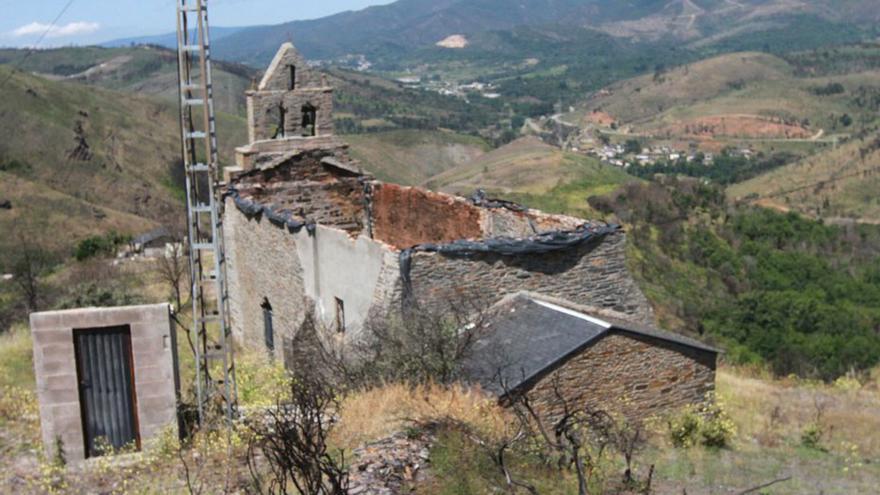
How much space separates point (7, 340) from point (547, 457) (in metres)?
13.2

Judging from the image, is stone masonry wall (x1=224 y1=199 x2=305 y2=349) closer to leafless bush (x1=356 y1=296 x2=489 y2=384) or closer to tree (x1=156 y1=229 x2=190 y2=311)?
tree (x1=156 y1=229 x2=190 y2=311)

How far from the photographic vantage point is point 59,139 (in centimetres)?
7606

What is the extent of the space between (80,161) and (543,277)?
6905cm

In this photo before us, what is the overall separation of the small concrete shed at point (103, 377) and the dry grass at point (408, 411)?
197 cm

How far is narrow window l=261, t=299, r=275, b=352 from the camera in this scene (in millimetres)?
17922

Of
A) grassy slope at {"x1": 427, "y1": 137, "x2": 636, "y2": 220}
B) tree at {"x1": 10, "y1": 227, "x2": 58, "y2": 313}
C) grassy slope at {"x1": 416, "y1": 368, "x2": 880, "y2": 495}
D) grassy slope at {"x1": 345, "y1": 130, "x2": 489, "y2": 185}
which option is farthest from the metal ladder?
grassy slope at {"x1": 345, "y1": 130, "x2": 489, "y2": 185}

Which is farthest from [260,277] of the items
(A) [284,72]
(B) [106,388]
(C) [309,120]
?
(B) [106,388]

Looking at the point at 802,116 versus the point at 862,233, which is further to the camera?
the point at 802,116

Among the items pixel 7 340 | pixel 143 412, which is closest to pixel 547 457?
pixel 143 412

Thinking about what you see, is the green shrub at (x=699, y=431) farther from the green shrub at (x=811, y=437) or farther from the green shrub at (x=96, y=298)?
the green shrub at (x=96, y=298)

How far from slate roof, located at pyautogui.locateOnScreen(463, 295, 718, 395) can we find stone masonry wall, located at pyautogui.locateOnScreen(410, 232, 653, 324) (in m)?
0.40

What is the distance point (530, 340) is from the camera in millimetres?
12102

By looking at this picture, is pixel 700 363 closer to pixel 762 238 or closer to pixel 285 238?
pixel 285 238

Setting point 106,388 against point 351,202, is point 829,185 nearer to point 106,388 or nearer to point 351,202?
point 351,202
